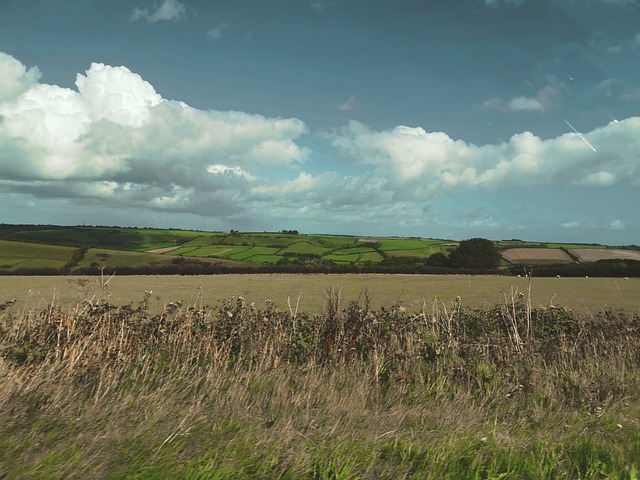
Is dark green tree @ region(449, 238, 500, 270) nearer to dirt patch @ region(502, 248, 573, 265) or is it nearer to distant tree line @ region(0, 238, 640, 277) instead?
distant tree line @ region(0, 238, 640, 277)

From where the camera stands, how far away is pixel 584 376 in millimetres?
7070

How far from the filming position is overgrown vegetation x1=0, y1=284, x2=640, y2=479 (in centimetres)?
406

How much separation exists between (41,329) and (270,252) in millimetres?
104668

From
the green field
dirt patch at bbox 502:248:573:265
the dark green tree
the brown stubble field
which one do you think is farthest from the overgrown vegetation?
dirt patch at bbox 502:248:573:265

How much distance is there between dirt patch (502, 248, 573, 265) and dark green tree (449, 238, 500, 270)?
5835mm

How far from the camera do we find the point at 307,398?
5590 millimetres

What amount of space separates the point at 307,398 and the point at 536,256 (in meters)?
105

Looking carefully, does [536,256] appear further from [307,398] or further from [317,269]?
[307,398]

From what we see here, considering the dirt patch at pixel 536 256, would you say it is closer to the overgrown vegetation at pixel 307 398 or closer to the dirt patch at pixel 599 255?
the dirt patch at pixel 599 255

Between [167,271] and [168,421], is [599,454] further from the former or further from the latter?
[167,271]

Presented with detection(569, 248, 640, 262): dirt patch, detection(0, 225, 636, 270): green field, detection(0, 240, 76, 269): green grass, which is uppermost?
detection(569, 248, 640, 262): dirt patch

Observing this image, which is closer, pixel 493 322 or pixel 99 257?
pixel 493 322

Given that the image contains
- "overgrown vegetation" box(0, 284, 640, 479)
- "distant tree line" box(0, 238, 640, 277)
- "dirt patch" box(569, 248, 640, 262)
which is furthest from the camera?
"dirt patch" box(569, 248, 640, 262)

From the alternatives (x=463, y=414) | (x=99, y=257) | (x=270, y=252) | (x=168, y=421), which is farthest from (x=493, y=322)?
(x=270, y=252)
